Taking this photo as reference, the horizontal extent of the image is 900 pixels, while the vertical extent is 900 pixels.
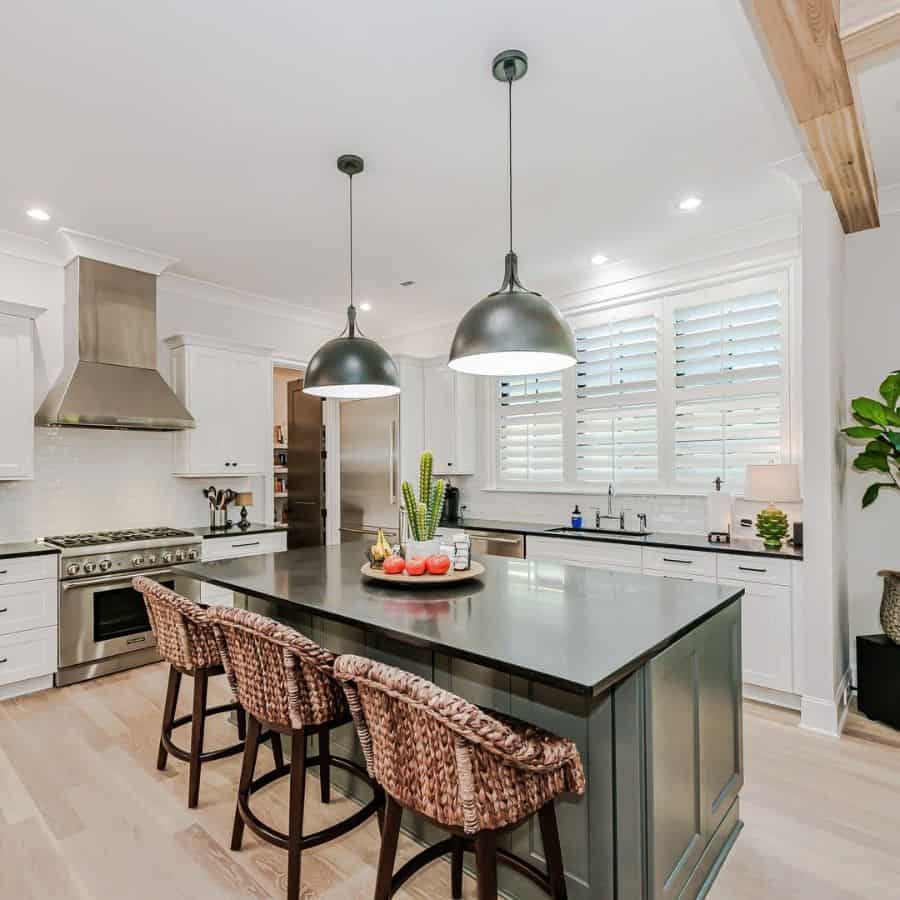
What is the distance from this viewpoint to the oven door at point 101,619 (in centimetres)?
371

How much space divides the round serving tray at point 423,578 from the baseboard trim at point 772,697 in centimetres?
211

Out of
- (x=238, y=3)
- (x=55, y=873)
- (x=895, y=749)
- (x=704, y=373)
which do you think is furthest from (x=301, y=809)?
(x=704, y=373)

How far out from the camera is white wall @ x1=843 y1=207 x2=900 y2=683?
11.3ft

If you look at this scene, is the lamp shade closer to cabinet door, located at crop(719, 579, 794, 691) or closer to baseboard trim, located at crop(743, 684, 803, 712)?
cabinet door, located at crop(719, 579, 794, 691)

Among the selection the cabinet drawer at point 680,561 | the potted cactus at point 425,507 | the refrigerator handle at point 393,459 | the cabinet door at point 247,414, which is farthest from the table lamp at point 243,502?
the cabinet drawer at point 680,561

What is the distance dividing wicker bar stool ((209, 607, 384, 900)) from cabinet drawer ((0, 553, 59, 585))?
7.64 ft

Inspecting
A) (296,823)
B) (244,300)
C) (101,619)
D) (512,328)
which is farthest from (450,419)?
(296,823)

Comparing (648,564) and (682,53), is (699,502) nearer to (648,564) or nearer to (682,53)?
(648,564)

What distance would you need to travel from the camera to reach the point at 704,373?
4.14 meters

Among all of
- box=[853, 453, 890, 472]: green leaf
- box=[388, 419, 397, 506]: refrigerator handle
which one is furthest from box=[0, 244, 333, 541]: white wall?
box=[853, 453, 890, 472]: green leaf

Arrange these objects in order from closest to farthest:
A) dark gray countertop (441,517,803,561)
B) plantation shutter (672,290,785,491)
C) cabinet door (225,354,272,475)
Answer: dark gray countertop (441,517,803,561) < plantation shutter (672,290,785,491) < cabinet door (225,354,272,475)

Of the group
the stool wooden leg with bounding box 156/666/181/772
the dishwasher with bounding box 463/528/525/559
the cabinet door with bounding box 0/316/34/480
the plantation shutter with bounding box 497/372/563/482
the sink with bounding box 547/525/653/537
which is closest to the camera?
the stool wooden leg with bounding box 156/666/181/772

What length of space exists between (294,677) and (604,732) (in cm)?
96

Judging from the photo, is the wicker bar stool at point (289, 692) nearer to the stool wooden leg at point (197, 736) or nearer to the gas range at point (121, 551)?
the stool wooden leg at point (197, 736)
